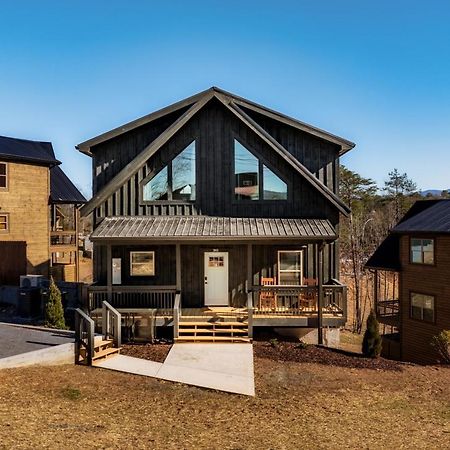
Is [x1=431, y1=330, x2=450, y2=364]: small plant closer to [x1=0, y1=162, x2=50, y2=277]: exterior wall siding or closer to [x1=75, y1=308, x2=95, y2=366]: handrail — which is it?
[x1=75, y1=308, x2=95, y2=366]: handrail

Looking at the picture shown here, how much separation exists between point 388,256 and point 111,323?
46.9ft

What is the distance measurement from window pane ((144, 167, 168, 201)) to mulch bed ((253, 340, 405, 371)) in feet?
21.8

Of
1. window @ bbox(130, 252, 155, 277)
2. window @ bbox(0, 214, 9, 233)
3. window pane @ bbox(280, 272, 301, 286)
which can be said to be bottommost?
window pane @ bbox(280, 272, 301, 286)

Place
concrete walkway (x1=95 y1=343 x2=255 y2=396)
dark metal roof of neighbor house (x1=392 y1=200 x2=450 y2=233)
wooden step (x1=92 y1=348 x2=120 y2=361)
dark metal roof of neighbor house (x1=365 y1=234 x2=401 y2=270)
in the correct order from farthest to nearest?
dark metal roof of neighbor house (x1=365 y1=234 x2=401 y2=270) < dark metal roof of neighbor house (x1=392 y1=200 x2=450 y2=233) < wooden step (x1=92 y1=348 x2=120 y2=361) < concrete walkway (x1=95 y1=343 x2=255 y2=396)

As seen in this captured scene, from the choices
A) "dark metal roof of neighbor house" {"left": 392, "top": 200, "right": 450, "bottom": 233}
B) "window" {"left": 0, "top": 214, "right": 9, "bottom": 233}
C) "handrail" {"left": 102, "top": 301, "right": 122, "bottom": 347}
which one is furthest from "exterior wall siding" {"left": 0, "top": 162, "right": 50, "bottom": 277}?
"dark metal roof of neighbor house" {"left": 392, "top": 200, "right": 450, "bottom": 233}

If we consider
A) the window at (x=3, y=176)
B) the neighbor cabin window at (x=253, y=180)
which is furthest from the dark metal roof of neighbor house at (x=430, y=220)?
the window at (x=3, y=176)

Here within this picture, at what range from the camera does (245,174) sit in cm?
1717

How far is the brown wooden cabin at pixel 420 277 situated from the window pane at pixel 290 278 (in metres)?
6.28

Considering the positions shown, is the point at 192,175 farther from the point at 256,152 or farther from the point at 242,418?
the point at 242,418

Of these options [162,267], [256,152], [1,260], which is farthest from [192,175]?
[1,260]

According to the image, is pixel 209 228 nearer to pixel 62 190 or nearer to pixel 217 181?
pixel 217 181

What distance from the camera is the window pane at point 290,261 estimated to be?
17000 millimetres

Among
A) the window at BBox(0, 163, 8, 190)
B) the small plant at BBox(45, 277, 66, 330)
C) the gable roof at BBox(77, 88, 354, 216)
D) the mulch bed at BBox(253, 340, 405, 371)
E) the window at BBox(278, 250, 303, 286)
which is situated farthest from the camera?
the window at BBox(0, 163, 8, 190)

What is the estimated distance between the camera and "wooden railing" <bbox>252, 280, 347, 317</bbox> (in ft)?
50.8
